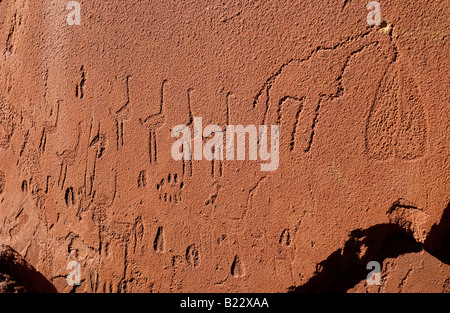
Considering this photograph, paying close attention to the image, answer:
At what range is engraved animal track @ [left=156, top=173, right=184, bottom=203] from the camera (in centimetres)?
147

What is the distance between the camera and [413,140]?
1204mm

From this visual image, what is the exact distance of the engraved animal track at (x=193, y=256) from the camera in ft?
4.75

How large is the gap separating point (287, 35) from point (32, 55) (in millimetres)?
1067

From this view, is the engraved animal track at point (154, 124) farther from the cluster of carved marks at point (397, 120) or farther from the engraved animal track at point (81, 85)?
the cluster of carved marks at point (397, 120)

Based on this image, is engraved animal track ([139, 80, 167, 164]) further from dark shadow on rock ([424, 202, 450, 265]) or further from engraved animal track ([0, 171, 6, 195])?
dark shadow on rock ([424, 202, 450, 265])

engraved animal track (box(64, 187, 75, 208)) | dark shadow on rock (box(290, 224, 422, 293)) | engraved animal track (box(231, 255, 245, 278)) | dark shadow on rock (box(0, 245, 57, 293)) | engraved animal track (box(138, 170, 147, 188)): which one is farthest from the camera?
engraved animal track (box(64, 187, 75, 208))

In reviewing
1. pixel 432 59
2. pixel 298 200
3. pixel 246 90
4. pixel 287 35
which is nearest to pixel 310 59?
pixel 287 35

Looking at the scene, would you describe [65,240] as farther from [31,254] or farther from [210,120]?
[210,120]

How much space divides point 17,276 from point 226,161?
73 centimetres

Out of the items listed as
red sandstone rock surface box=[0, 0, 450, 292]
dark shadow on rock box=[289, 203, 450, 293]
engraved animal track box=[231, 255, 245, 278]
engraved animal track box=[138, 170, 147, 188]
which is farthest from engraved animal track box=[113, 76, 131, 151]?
dark shadow on rock box=[289, 203, 450, 293]

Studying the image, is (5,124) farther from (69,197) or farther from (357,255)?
(357,255)

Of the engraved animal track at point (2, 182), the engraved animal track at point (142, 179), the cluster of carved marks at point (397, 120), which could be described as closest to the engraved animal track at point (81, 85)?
the engraved animal track at point (142, 179)

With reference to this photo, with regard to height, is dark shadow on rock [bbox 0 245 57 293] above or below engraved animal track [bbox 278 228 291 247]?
below

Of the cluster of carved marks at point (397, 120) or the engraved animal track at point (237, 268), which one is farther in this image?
the engraved animal track at point (237, 268)
